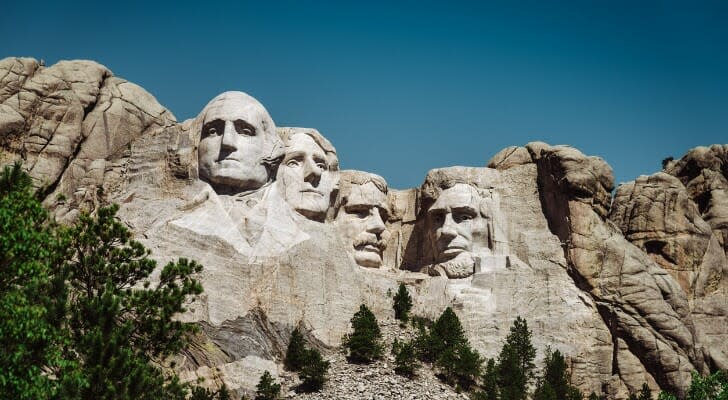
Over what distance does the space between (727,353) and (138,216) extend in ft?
59.8

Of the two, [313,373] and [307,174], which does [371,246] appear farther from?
[313,373]

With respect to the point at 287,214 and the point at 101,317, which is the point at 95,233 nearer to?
the point at 101,317

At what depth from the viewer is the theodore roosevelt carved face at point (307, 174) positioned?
3831 centimetres

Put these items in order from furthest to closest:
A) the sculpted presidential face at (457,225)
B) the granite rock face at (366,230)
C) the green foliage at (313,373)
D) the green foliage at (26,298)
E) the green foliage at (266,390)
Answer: the sculpted presidential face at (457,225) → the granite rock face at (366,230) → the green foliage at (313,373) → the green foliage at (266,390) → the green foliage at (26,298)

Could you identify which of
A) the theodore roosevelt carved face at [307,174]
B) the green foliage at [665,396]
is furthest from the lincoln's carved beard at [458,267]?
the green foliage at [665,396]

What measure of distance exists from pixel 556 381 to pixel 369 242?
743cm

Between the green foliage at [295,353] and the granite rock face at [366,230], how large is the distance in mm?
263

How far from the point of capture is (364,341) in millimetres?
34469

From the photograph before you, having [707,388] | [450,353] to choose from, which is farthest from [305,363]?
[707,388]

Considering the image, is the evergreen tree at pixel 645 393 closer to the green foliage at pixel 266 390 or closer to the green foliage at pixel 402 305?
the green foliage at pixel 402 305

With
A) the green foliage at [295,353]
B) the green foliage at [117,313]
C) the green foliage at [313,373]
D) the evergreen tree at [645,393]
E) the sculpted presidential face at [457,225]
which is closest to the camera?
the green foliage at [117,313]

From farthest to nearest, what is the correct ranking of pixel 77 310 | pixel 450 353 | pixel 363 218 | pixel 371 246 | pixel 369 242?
pixel 363 218
pixel 371 246
pixel 369 242
pixel 450 353
pixel 77 310

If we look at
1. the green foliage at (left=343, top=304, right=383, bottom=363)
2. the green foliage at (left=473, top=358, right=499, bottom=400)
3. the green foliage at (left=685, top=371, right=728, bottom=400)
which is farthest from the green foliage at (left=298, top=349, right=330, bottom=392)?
the green foliage at (left=685, top=371, right=728, bottom=400)

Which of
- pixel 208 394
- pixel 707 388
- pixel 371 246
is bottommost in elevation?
pixel 208 394
